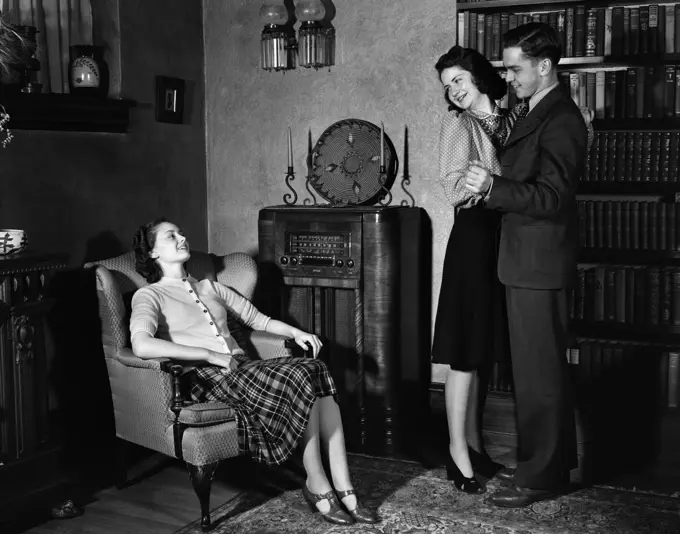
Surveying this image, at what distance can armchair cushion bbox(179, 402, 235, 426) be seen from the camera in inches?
123

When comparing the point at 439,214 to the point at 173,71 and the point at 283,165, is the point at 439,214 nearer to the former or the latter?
the point at 283,165

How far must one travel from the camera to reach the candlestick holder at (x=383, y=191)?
13.9ft

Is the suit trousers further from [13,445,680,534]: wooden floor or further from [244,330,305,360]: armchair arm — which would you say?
[244,330,305,360]: armchair arm

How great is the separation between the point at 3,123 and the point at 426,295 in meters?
2.04

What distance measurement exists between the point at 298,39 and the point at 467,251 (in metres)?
1.61

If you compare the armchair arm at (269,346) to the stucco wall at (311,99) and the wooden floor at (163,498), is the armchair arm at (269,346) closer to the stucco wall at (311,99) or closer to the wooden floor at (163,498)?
the wooden floor at (163,498)

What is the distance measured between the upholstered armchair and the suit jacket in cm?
102

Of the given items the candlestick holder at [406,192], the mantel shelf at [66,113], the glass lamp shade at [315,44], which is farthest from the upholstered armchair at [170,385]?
the glass lamp shade at [315,44]

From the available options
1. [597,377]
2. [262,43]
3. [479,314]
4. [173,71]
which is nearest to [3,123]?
[173,71]

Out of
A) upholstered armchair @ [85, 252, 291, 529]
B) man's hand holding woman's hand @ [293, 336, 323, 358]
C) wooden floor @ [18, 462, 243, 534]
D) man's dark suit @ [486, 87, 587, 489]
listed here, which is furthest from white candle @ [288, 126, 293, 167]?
wooden floor @ [18, 462, 243, 534]

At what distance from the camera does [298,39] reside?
14.4 ft

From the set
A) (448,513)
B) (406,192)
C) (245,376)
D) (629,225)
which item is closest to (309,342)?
(245,376)

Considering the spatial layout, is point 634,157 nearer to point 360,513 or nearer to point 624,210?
point 624,210

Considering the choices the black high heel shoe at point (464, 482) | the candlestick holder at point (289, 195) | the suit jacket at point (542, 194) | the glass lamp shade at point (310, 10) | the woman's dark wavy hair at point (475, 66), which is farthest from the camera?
the candlestick holder at point (289, 195)
